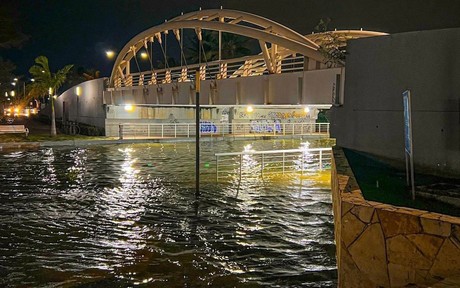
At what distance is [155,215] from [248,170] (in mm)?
8523

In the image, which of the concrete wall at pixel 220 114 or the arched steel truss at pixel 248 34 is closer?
the arched steel truss at pixel 248 34

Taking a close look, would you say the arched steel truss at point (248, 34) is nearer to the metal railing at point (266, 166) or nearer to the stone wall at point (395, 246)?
the metal railing at point (266, 166)

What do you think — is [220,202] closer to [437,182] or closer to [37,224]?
[37,224]

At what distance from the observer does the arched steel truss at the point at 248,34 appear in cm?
2041

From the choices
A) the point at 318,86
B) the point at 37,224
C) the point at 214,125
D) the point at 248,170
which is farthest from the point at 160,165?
the point at 214,125

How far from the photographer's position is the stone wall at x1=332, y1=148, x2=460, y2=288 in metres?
5.09

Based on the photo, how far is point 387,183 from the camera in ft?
28.5

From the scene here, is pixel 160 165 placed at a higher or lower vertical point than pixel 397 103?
lower

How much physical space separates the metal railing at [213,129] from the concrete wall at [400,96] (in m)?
25.0

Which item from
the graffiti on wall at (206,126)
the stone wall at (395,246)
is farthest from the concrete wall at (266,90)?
the graffiti on wall at (206,126)

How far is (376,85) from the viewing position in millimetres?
10711

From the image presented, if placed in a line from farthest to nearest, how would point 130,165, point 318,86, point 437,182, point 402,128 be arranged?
point 130,165 → point 318,86 → point 402,128 → point 437,182

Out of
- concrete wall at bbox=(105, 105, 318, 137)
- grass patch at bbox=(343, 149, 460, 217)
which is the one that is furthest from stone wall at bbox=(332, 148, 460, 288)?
concrete wall at bbox=(105, 105, 318, 137)

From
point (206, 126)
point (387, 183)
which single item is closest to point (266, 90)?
point (387, 183)
